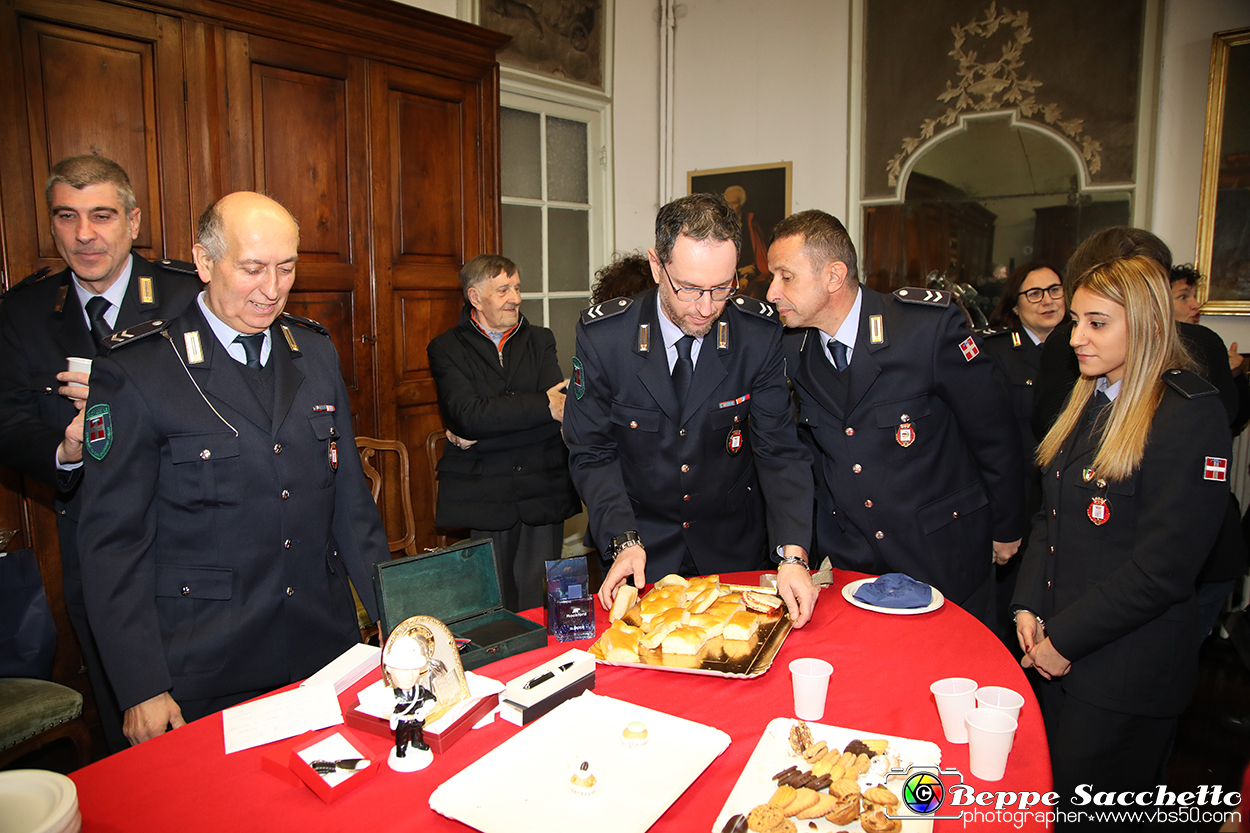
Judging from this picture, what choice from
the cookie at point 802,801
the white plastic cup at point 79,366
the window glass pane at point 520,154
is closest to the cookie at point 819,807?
the cookie at point 802,801

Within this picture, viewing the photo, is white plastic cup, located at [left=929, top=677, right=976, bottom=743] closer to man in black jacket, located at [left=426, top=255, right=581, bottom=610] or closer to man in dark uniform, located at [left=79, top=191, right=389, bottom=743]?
Answer: man in dark uniform, located at [left=79, top=191, right=389, bottom=743]

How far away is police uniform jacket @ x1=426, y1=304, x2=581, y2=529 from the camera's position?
3.32 meters

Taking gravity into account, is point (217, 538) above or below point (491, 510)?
above

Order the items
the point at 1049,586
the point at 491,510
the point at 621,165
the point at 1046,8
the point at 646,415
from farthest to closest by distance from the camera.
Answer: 1. the point at 621,165
2. the point at 1046,8
3. the point at 491,510
4. the point at 646,415
5. the point at 1049,586

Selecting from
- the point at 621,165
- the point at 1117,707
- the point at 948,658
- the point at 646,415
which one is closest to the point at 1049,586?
the point at 1117,707

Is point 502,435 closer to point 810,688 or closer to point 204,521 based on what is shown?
point 204,521

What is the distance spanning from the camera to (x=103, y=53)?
3.01 meters

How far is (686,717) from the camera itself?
1.47 metres

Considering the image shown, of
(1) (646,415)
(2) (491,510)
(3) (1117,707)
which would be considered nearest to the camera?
(3) (1117,707)

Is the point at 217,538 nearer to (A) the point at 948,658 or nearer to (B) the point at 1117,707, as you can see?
(A) the point at 948,658

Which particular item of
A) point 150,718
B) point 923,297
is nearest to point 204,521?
point 150,718

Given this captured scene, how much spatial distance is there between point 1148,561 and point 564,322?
4274mm

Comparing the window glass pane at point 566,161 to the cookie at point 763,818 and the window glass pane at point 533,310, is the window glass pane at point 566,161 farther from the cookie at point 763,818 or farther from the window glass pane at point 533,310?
the cookie at point 763,818

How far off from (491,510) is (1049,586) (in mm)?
2125
